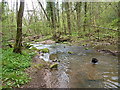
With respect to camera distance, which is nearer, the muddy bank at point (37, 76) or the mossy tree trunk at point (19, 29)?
the muddy bank at point (37, 76)

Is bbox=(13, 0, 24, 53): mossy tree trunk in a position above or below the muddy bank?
above

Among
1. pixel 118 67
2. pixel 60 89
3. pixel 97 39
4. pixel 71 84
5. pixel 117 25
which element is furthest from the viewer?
pixel 97 39

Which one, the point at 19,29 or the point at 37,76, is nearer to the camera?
the point at 37,76

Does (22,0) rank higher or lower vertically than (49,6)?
lower

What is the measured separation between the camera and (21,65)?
285 inches

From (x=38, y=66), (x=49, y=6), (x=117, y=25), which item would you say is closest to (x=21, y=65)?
(x=38, y=66)

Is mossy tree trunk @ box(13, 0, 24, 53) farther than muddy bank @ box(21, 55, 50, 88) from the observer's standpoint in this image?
Yes

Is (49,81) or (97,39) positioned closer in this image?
(49,81)

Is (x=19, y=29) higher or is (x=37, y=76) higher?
(x=19, y=29)

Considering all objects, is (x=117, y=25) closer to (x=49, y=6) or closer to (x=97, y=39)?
(x=97, y=39)

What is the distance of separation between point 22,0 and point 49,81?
6548mm

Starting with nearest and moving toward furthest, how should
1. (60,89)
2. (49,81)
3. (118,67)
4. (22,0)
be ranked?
(60,89), (49,81), (118,67), (22,0)

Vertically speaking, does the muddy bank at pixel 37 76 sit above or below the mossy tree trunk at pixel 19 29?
below

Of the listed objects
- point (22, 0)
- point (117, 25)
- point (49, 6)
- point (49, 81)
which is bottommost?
point (49, 81)
